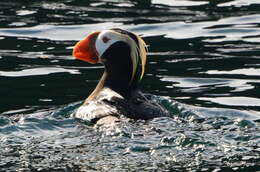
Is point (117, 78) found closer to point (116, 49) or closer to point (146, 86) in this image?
point (116, 49)

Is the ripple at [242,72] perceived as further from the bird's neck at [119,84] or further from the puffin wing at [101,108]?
the puffin wing at [101,108]

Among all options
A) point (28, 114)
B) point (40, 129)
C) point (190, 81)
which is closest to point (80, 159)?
point (40, 129)

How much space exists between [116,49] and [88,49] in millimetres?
445

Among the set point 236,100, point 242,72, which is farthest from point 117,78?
point 242,72

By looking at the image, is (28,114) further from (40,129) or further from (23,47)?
(23,47)

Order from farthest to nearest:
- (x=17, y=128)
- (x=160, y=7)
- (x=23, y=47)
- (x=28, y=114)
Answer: (x=160, y=7), (x=23, y=47), (x=28, y=114), (x=17, y=128)

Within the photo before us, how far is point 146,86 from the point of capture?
12.1 meters

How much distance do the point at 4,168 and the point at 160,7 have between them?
8965mm

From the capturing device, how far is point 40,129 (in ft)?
31.3

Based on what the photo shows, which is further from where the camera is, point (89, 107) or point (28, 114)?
point (28, 114)

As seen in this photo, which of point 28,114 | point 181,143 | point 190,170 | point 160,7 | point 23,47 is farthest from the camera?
point 160,7

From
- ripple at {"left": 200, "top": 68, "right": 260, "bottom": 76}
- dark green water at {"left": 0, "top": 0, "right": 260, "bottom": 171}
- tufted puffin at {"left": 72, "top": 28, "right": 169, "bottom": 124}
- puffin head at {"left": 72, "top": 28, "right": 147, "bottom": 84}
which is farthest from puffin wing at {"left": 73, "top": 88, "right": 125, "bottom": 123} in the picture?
ripple at {"left": 200, "top": 68, "right": 260, "bottom": 76}

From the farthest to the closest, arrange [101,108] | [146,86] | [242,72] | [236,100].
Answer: [242,72]
[146,86]
[236,100]
[101,108]

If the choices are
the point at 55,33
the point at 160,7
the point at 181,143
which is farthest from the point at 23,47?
the point at 181,143
